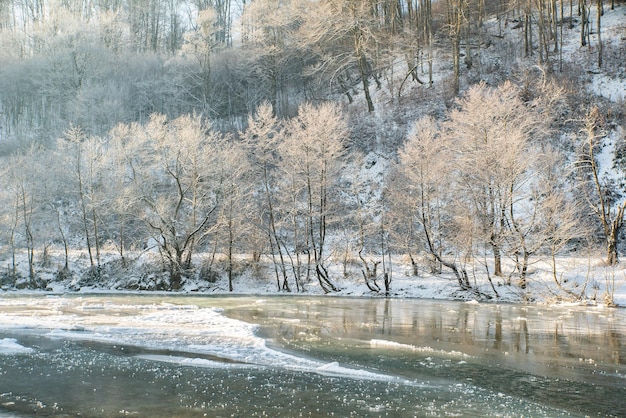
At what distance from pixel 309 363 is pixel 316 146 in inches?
966

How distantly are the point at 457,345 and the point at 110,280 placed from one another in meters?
29.7

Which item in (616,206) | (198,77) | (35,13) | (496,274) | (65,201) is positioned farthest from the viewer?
(35,13)

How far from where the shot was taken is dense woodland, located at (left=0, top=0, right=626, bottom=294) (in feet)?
113

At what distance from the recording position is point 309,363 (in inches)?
536

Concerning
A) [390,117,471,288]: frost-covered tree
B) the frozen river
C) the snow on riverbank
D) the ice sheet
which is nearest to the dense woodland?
[390,117,471,288]: frost-covered tree

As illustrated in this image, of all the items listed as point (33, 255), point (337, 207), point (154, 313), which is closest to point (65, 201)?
point (33, 255)

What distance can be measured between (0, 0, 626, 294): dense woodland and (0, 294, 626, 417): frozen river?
1174 cm

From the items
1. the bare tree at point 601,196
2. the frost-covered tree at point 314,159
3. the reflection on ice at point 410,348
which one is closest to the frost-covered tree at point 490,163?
the bare tree at point 601,196

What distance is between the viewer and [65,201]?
5084cm

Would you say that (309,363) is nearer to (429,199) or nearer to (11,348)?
(11,348)

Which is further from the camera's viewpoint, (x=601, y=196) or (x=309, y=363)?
(x=601, y=196)

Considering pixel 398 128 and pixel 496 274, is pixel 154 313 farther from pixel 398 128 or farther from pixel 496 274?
pixel 398 128

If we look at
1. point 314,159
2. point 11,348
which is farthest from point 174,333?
point 314,159

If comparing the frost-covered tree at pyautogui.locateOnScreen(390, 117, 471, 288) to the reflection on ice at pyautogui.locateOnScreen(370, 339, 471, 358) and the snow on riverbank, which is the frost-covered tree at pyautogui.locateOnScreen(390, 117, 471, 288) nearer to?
the snow on riverbank
